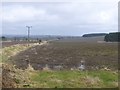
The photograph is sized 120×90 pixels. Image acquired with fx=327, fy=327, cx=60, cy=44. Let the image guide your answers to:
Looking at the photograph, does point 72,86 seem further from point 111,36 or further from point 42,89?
point 111,36

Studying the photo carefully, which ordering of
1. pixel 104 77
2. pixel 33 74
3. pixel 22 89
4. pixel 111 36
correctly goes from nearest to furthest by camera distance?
pixel 22 89, pixel 104 77, pixel 33 74, pixel 111 36

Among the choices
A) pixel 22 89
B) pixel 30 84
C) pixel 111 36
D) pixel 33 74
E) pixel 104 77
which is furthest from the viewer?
pixel 111 36

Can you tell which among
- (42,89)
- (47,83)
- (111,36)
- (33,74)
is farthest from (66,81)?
(111,36)

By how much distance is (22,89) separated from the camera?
696 inches

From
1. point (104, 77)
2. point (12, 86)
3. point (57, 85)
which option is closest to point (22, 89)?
point (12, 86)

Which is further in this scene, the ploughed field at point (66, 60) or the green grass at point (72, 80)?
the ploughed field at point (66, 60)

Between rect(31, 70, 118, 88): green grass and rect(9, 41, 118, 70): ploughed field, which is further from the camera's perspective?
rect(9, 41, 118, 70): ploughed field

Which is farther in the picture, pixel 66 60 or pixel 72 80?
pixel 66 60

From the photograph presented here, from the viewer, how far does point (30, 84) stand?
62.3 feet

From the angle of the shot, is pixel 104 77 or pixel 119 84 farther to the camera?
pixel 104 77

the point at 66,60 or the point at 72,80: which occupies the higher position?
the point at 72,80

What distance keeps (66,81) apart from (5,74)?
3.74m

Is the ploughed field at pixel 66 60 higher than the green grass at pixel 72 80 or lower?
lower

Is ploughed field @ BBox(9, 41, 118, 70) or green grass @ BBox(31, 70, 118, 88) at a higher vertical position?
green grass @ BBox(31, 70, 118, 88)
